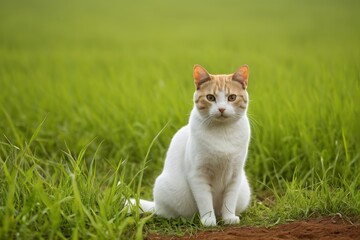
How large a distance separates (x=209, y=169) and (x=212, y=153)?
0.14 metres

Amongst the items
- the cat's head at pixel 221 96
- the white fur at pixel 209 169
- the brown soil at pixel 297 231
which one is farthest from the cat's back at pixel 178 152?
the brown soil at pixel 297 231

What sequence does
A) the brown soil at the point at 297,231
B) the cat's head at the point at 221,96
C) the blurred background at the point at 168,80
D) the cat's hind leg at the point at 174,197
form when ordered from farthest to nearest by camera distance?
the blurred background at the point at 168,80 → the cat's hind leg at the point at 174,197 → the cat's head at the point at 221,96 → the brown soil at the point at 297,231

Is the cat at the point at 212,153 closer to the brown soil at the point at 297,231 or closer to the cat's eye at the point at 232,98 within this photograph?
the cat's eye at the point at 232,98

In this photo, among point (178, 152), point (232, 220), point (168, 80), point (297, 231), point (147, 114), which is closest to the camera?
point (297, 231)

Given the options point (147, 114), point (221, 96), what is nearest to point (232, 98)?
point (221, 96)

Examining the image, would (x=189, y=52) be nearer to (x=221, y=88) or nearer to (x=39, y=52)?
(x=39, y=52)

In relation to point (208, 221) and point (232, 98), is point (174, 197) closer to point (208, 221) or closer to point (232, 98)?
point (208, 221)

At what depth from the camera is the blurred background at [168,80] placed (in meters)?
4.86

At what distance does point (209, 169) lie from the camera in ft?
11.3

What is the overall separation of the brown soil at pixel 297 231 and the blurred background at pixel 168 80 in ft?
2.55

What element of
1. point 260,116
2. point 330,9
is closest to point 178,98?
point 260,116

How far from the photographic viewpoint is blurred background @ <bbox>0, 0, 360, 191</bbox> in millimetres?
4859

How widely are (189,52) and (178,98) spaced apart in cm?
455

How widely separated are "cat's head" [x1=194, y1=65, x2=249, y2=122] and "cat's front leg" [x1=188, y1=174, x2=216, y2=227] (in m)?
0.43
